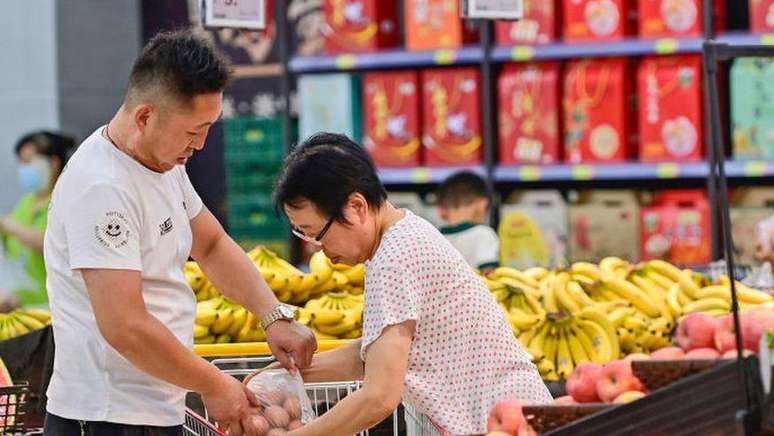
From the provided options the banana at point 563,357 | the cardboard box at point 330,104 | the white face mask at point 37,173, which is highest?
the cardboard box at point 330,104

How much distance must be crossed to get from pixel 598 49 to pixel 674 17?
1.29ft

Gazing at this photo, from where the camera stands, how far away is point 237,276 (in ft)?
11.0

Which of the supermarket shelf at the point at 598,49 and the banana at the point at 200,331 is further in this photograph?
the supermarket shelf at the point at 598,49

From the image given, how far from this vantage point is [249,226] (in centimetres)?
848

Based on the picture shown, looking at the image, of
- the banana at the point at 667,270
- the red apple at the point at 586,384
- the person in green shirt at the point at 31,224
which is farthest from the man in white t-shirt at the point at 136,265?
the person in green shirt at the point at 31,224

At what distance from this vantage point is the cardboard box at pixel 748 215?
652 centimetres

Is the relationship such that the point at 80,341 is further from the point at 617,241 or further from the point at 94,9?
the point at 94,9

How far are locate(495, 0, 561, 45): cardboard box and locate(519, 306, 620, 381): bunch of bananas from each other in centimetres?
261

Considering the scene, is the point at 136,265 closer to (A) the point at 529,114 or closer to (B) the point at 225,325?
(B) the point at 225,325

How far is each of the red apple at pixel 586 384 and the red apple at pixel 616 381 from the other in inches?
0.7

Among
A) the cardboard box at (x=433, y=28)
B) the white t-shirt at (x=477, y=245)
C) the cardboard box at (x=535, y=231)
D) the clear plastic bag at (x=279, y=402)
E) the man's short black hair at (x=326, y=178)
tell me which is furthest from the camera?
the cardboard box at (x=433, y=28)

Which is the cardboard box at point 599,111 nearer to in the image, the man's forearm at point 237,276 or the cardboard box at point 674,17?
the cardboard box at point 674,17

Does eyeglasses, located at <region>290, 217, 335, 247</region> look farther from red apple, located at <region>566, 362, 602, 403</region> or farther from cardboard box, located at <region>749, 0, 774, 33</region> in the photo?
cardboard box, located at <region>749, 0, 774, 33</region>

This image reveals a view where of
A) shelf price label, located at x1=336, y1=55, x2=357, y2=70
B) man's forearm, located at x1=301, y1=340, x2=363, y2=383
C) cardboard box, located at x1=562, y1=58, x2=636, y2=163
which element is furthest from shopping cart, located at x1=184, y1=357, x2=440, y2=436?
shelf price label, located at x1=336, y1=55, x2=357, y2=70
